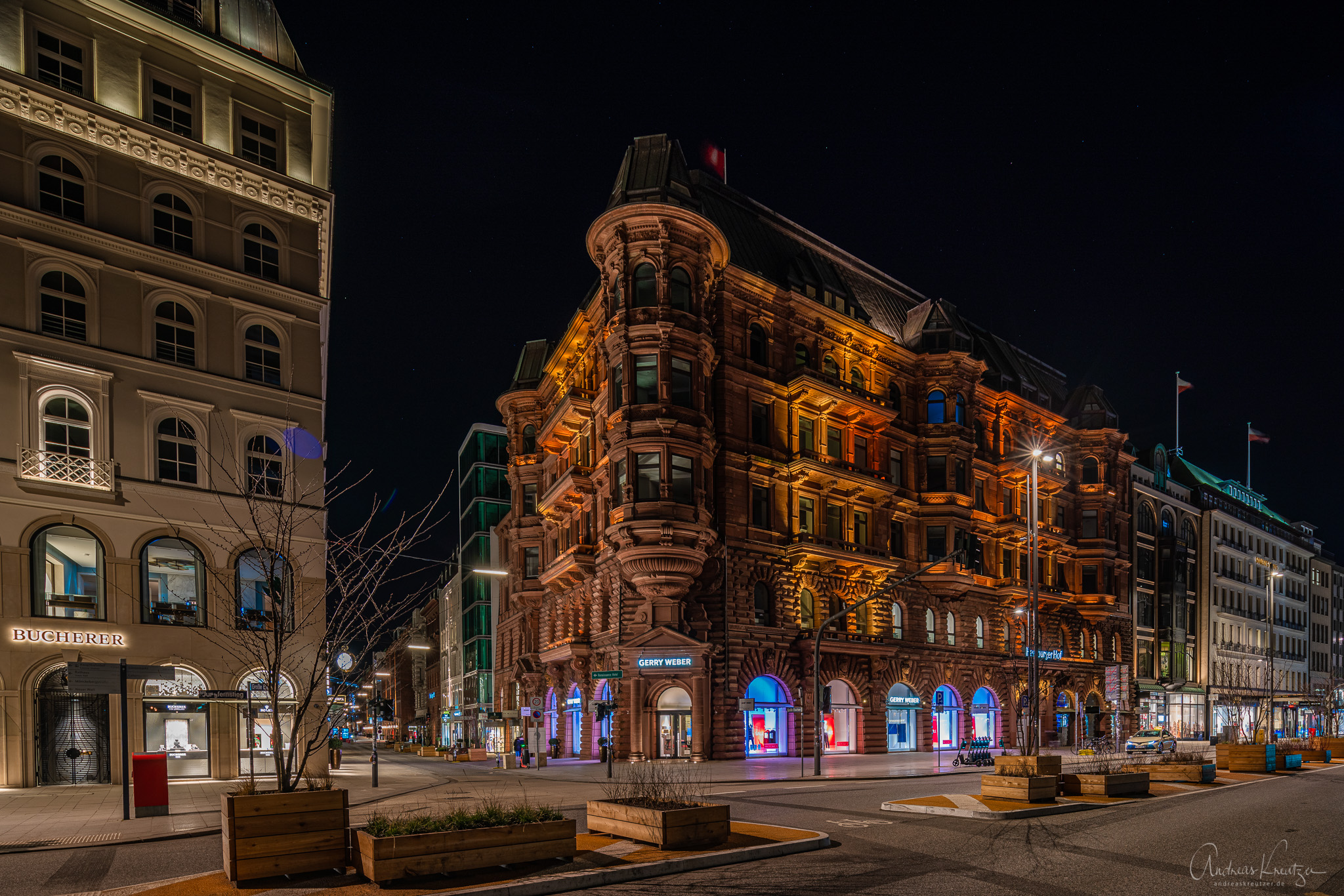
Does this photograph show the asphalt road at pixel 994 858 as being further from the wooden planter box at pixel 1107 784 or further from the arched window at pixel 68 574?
the arched window at pixel 68 574

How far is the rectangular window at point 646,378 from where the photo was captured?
135 ft

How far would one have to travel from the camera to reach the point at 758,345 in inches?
1816

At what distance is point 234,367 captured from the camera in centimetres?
2889

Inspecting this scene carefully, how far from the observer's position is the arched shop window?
42.6 metres

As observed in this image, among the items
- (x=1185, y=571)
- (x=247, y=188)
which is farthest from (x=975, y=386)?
(x=247, y=188)

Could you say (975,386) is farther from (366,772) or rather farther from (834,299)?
(366,772)

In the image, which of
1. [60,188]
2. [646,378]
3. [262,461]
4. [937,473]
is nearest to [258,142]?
[60,188]

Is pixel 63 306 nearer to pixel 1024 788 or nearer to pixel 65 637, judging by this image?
pixel 65 637

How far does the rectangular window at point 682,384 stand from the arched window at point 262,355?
17.0m

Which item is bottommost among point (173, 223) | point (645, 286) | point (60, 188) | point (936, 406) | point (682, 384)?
point (936, 406)

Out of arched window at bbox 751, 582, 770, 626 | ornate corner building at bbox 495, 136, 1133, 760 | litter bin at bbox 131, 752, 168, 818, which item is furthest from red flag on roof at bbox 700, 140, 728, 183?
litter bin at bbox 131, 752, 168, 818

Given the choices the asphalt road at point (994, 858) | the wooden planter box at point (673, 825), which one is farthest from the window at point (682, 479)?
the wooden planter box at point (673, 825)

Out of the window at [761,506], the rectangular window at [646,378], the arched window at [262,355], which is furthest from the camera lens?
the window at [761,506]

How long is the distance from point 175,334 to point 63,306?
292 centimetres
